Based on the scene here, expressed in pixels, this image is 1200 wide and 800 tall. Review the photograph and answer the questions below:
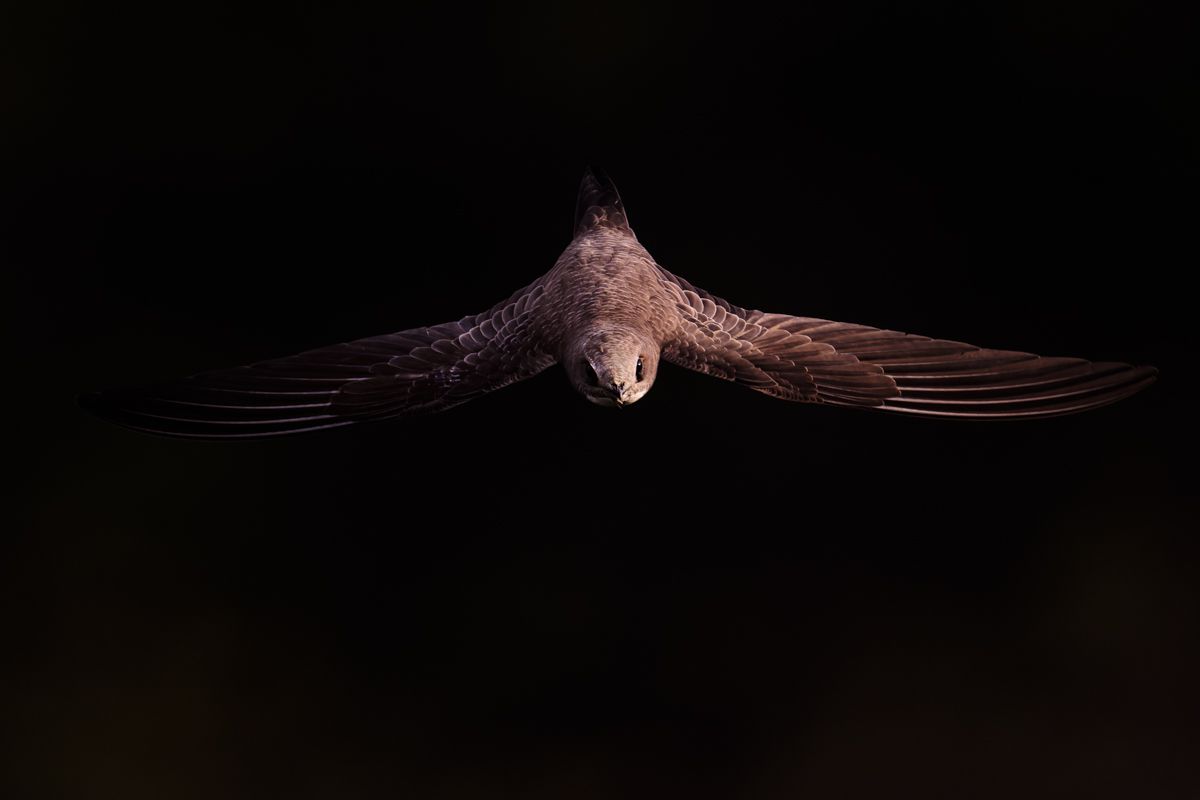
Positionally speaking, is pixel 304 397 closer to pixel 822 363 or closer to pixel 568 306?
pixel 568 306

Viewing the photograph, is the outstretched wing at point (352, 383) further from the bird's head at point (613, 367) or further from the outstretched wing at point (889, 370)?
the outstretched wing at point (889, 370)

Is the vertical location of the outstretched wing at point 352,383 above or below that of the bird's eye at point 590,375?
above

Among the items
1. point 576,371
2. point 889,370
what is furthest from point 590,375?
point 889,370

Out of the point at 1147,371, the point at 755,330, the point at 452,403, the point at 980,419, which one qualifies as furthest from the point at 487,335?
the point at 1147,371

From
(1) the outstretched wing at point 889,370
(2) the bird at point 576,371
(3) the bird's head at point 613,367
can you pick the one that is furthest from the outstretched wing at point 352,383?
(1) the outstretched wing at point 889,370

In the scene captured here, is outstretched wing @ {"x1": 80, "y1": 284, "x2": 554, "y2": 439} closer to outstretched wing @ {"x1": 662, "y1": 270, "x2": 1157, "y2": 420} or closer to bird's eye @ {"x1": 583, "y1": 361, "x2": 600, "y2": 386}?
bird's eye @ {"x1": 583, "y1": 361, "x2": 600, "y2": 386}
